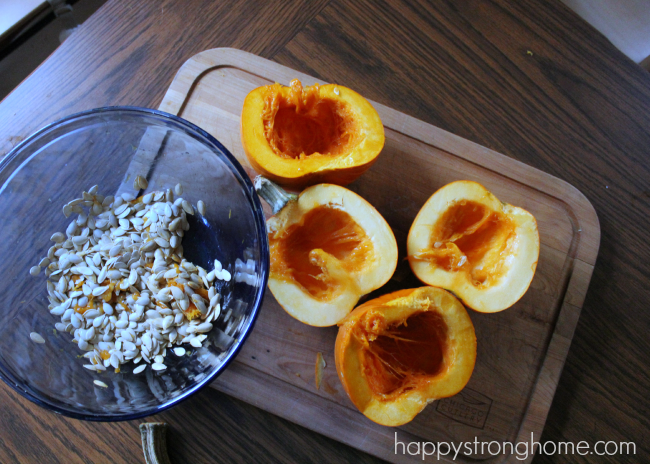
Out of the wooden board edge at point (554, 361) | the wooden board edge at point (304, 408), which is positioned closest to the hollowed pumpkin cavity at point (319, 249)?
the wooden board edge at point (304, 408)

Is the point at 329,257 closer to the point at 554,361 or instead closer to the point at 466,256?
the point at 466,256

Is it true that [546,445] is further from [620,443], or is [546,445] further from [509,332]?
[509,332]

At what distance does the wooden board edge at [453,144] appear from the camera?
1.30m

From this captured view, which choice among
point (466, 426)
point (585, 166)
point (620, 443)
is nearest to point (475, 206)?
point (585, 166)

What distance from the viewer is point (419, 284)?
51.4 inches

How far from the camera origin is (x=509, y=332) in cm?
131

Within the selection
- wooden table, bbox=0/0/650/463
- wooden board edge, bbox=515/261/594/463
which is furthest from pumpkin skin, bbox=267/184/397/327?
wooden board edge, bbox=515/261/594/463

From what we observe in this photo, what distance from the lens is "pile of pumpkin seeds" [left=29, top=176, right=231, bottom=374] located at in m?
1.12

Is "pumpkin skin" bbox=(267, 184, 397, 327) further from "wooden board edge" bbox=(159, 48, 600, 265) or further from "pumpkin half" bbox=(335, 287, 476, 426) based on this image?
"wooden board edge" bbox=(159, 48, 600, 265)

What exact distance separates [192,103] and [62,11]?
2.80 feet

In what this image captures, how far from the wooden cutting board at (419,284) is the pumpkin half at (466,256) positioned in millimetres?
165

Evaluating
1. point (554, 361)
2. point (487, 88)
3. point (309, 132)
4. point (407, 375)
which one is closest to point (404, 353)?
point (407, 375)

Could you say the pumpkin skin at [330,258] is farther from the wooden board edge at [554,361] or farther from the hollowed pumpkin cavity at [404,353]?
the wooden board edge at [554,361]

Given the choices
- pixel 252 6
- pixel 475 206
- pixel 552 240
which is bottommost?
pixel 552 240
